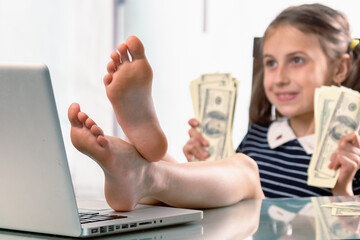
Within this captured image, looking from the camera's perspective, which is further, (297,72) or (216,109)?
(216,109)

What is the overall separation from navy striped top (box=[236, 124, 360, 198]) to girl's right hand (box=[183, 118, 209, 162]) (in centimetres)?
15

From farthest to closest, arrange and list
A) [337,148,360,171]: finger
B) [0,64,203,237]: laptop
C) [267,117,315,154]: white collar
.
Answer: [267,117,315,154]: white collar < [337,148,360,171]: finger < [0,64,203,237]: laptop

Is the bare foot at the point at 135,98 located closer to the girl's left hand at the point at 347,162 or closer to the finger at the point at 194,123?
the girl's left hand at the point at 347,162

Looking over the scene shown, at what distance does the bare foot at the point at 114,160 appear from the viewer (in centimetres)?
65

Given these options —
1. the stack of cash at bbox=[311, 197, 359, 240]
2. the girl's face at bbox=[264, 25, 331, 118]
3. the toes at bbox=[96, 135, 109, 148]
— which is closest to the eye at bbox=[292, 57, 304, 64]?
the girl's face at bbox=[264, 25, 331, 118]

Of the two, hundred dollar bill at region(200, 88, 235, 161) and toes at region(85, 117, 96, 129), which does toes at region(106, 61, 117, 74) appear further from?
hundred dollar bill at region(200, 88, 235, 161)

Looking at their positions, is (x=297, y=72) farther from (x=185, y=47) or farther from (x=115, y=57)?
(x=185, y=47)

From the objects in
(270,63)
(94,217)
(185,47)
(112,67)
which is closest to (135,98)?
(112,67)

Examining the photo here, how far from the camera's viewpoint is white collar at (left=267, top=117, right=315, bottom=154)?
1.83m

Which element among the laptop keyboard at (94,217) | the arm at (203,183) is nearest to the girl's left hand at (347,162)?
the arm at (203,183)

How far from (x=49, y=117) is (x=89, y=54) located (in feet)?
9.63

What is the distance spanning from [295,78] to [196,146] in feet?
1.43

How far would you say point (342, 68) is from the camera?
6.29 ft

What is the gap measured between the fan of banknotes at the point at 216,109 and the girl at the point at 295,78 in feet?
0.14
